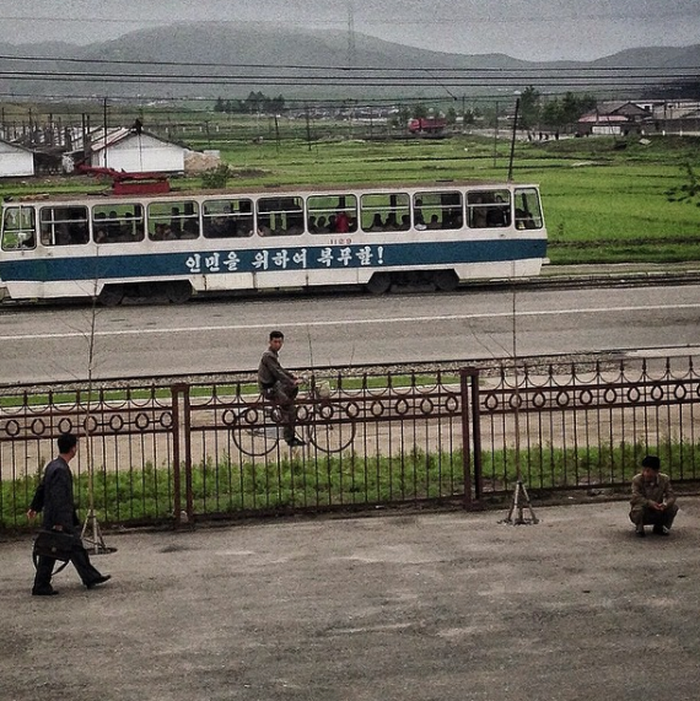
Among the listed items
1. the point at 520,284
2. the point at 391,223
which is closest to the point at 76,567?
the point at 391,223

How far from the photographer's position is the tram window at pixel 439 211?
31.9m

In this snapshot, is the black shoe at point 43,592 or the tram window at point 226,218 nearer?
the black shoe at point 43,592

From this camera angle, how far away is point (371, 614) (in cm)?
1034

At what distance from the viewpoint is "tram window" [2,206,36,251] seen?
101 ft

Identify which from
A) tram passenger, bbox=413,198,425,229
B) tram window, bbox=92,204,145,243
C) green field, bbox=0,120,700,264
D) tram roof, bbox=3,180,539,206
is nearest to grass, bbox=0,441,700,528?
tram window, bbox=92,204,145,243

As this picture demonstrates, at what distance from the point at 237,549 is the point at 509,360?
1031 cm

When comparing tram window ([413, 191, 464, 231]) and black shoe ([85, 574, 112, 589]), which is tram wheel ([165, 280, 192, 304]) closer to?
tram window ([413, 191, 464, 231])

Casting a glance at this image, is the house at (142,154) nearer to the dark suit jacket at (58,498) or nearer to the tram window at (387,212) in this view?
the tram window at (387,212)

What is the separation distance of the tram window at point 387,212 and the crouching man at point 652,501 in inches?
772

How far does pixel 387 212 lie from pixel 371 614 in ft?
71.9

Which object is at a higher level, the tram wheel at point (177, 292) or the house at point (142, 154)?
the house at point (142, 154)

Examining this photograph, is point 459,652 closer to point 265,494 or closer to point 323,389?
point 265,494

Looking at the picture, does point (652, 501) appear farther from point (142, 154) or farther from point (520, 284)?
point (142, 154)

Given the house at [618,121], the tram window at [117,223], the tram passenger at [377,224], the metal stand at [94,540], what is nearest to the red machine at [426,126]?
the house at [618,121]
